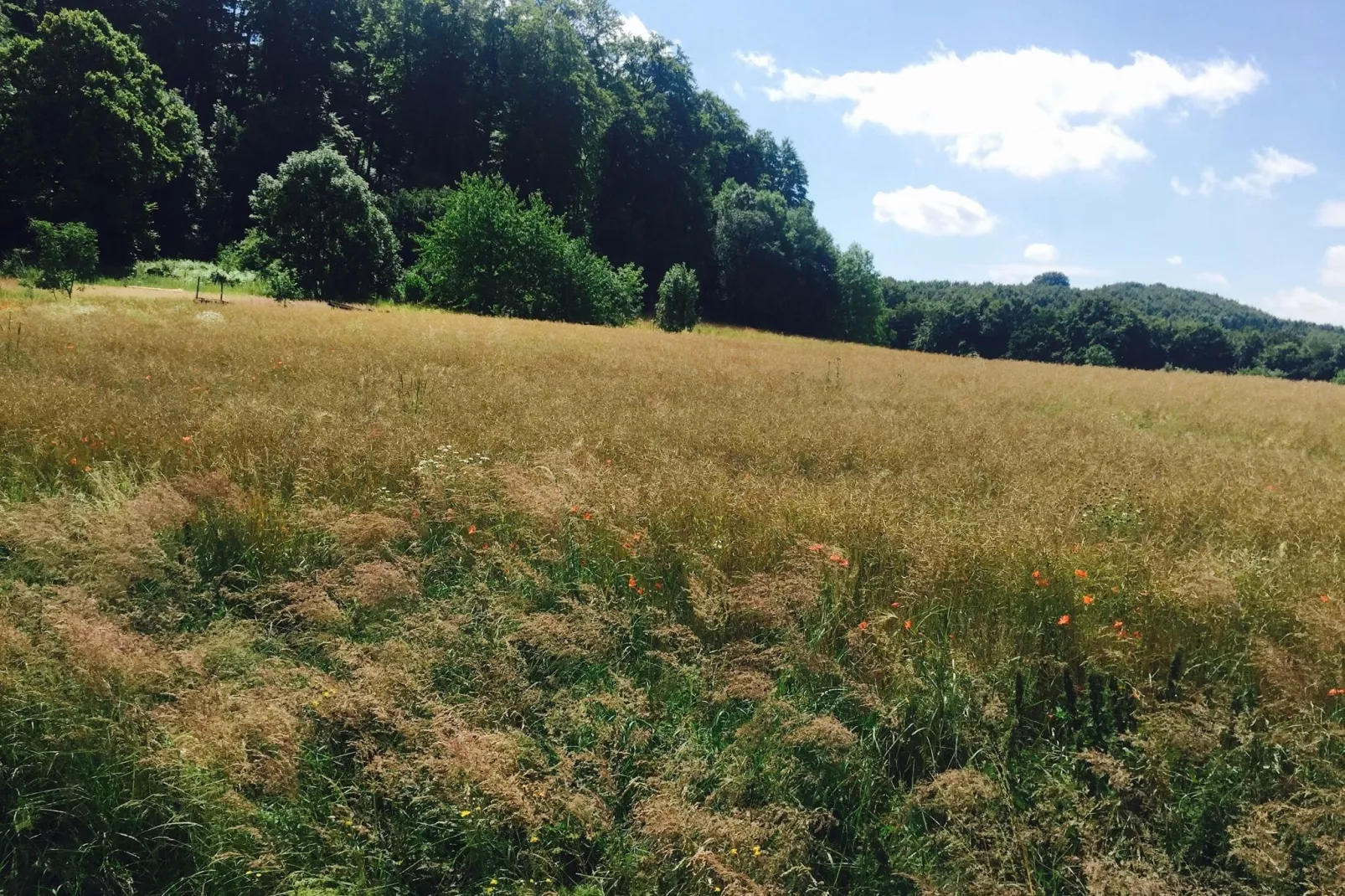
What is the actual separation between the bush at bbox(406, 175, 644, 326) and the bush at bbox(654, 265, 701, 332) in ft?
19.9

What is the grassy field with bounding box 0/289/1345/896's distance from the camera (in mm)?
2324

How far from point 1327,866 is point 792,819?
1.65m

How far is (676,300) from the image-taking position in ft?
129

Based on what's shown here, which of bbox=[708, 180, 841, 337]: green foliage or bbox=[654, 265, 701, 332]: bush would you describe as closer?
bbox=[654, 265, 701, 332]: bush

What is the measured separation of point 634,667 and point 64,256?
23886mm

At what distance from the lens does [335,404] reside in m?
6.09

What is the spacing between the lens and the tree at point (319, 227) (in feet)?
97.2

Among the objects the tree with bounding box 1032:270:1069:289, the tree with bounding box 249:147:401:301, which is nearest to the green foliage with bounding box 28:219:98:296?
the tree with bounding box 249:147:401:301

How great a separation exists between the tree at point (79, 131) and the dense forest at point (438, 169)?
0.10 metres

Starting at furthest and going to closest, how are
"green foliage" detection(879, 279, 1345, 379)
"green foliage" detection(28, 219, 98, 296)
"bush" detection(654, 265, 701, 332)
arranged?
"green foliage" detection(879, 279, 1345, 379), "bush" detection(654, 265, 701, 332), "green foliage" detection(28, 219, 98, 296)

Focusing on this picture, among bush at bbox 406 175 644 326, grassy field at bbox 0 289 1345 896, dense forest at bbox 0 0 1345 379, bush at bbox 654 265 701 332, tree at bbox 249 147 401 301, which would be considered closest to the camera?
grassy field at bbox 0 289 1345 896

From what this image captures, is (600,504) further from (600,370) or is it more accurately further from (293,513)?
(600,370)

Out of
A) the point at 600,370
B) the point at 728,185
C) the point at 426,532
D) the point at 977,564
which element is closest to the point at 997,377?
the point at 600,370

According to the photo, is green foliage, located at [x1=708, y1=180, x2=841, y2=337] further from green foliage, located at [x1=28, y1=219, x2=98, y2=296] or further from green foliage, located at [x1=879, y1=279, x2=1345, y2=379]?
green foliage, located at [x1=28, y1=219, x2=98, y2=296]
